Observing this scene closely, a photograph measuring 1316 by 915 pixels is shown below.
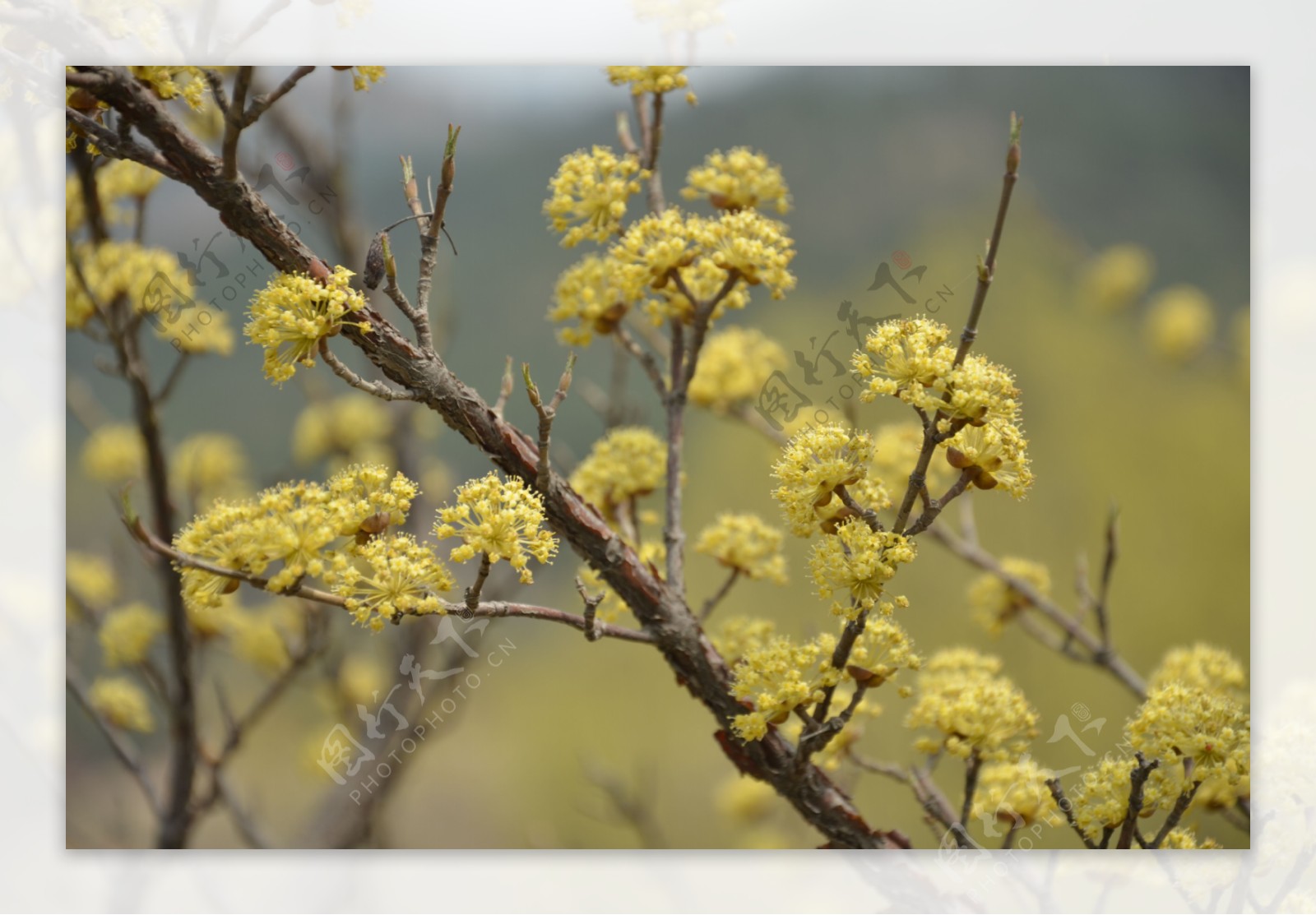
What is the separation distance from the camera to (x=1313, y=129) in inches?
78.1

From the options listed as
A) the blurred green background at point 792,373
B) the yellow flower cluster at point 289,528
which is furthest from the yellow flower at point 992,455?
the yellow flower cluster at point 289,528

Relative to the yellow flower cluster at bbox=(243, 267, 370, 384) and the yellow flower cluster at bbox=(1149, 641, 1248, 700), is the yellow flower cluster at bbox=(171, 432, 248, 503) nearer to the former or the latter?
the yellow flower cluster at bbox=(243, 267, 370, 384)

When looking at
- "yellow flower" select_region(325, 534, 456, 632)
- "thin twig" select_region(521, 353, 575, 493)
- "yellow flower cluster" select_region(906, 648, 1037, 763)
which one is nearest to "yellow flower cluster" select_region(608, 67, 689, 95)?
"thin twig" select_region(521, 353, 575, 493)

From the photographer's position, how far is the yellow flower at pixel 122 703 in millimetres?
1922

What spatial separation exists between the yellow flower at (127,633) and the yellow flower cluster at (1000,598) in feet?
5.26

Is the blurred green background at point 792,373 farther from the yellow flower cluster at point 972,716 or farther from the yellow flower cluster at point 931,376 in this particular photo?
the yellow flower cluster at point 931,376

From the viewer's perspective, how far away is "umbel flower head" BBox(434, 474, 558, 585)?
1198mm

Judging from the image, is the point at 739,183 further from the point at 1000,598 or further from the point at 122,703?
→ the point at 122,703

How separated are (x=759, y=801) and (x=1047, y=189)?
1404 mm

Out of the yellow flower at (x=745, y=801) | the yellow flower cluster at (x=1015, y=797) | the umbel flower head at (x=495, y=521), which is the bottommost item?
the yellow flower at (x=745, y=801)

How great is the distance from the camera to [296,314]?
4.08 ft

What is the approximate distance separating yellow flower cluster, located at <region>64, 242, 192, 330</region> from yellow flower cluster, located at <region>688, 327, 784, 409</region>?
1006 millimetres

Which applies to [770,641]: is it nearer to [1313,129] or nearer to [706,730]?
[706,730]

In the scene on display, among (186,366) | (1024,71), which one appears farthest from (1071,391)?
(186,366)
